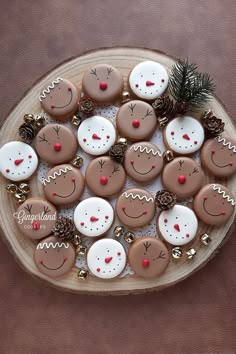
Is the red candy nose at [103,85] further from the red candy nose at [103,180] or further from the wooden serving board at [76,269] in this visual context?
the red candy nose at [103,180]

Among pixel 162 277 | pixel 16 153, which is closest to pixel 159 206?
pixel 162 277

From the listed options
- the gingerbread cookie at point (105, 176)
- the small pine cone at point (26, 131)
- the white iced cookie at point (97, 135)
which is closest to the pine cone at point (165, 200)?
the gingerbread cookie at point (105, 176)

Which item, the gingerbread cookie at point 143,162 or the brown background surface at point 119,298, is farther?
the brown background surface at point 119,298

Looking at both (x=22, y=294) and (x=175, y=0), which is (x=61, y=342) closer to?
(x=22, y=294)

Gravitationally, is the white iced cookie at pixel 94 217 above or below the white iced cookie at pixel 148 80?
below

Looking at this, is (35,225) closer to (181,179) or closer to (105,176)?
(105,176)
